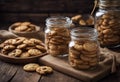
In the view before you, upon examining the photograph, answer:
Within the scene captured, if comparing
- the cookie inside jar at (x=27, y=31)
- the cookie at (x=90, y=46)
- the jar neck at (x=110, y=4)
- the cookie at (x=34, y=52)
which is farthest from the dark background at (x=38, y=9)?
the cookie at (x=90, y=46)

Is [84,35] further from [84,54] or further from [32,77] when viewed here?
[32,77]

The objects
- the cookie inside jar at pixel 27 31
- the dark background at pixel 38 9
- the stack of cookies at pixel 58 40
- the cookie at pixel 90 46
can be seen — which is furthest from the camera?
the dark background at pixel 38 9

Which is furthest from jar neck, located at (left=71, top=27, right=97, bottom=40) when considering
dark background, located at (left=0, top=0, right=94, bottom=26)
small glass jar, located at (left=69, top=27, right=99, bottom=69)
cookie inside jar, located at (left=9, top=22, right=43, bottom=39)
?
dark background, located at (left=0, top=0, right=94, bottom=26)

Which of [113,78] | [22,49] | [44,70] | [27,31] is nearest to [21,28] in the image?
[27,31]

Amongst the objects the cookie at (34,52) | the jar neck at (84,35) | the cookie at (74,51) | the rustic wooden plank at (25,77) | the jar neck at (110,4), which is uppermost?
the jar neck at (110,4)

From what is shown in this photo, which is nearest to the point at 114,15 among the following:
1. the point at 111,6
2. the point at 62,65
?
the point at 111,6

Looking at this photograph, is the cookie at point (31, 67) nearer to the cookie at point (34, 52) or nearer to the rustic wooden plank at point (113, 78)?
the cookie at point (34, 52)

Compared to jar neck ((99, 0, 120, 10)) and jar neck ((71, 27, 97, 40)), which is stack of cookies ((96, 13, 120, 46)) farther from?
jar neck ((71, 27, 97, 40))
